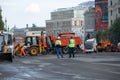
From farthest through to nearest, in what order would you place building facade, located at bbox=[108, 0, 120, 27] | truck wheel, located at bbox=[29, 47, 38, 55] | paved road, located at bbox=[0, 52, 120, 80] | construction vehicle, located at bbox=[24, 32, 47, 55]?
building facade, located at bbox=[108, 0, 120, 27], construction vehicle, located at bbox=[24, 32, 47, 55], truck wheel, located at bbox=[29, 47, 38, 55], paved road, located at bbox=[0, 52, 120, 80]

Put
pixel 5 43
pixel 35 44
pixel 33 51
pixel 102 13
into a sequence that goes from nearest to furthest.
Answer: pixel 5 43 < pixel 33 51 < pixel 35 44 < pixel 102 13

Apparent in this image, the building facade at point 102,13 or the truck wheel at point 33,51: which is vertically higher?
the building facade at point 102,13

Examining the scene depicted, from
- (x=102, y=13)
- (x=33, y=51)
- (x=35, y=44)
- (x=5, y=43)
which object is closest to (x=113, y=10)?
Answer: (x=102, y=13)

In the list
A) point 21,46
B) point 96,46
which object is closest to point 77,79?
point 21,46

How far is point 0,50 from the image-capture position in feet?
119

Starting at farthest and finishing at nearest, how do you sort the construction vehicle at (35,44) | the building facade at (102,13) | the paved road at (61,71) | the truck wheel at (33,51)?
1. the building facade at (102,13)
2. the construction vehicle at (35,44)
3. the truck wheel at (33,51)
4. the paved road at (61,71)

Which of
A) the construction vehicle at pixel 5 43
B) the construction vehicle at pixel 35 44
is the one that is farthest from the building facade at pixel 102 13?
the construction vehicle at pixel 5 43

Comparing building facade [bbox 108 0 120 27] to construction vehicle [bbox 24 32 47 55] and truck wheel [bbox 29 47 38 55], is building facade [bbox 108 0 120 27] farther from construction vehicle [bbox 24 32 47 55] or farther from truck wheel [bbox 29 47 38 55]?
truck wheel [bbox 29 47 38 55]

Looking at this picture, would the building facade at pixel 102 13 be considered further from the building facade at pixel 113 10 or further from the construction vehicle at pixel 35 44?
the construction vehicle at pixel 35 44

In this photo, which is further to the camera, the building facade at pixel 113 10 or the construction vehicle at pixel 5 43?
the building facade at pixel 113 10

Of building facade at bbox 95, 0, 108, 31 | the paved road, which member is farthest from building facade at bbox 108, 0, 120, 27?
the paved road

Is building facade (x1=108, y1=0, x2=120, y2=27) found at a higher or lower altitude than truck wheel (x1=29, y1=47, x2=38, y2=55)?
higher

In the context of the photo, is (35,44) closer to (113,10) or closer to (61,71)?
(61,71)

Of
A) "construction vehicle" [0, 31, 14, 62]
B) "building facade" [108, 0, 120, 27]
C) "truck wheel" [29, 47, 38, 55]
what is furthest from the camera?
"building facade" [108, 0, 120, 27]
